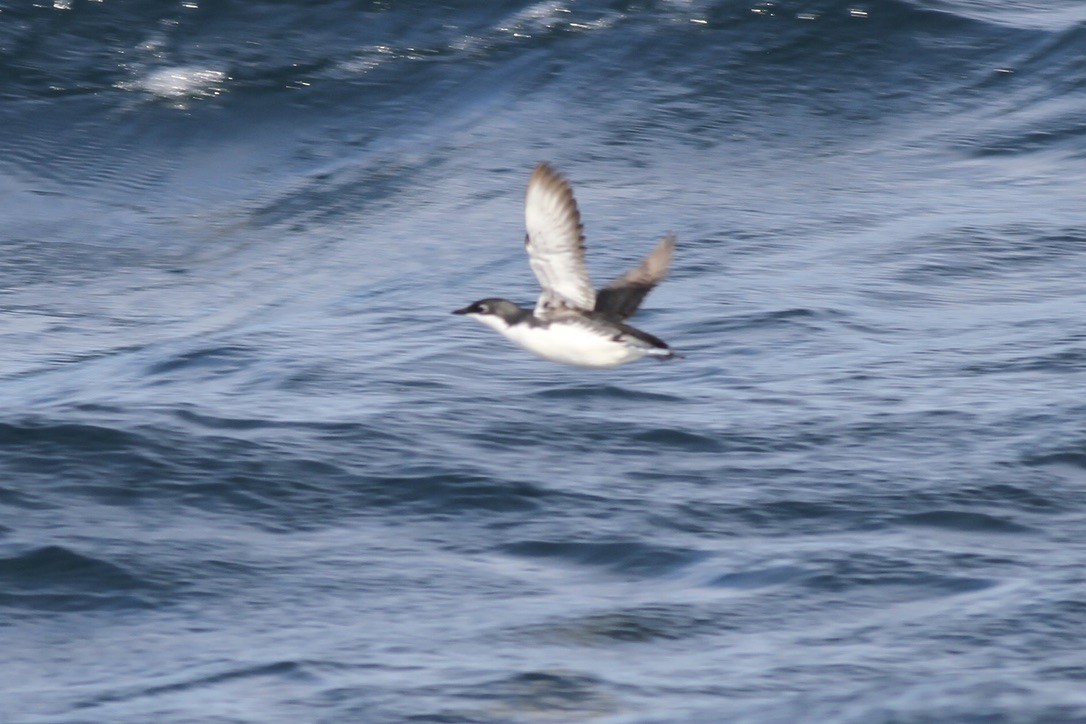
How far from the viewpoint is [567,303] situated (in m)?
11.2

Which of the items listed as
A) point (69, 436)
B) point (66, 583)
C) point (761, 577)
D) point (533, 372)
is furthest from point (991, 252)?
point (66, 583)

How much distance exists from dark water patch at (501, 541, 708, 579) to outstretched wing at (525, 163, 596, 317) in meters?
1.97

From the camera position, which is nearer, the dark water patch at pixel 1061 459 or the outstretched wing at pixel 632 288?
the outstretched wing at pixel 632 288

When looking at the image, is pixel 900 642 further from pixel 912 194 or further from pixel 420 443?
pixel 912 194

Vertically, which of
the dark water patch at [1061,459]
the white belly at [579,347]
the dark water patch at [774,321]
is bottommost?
the dark water patch at [1061,459]

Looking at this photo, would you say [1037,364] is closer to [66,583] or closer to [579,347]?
[579,347]

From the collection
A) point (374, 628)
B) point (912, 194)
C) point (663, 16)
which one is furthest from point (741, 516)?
point (663, 16)

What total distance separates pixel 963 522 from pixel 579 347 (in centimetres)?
366

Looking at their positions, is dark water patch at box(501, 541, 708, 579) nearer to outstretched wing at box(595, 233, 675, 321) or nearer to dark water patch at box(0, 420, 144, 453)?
outstretched wing at box(595, 233, 675, 321)

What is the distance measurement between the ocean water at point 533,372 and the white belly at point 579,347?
1720mm

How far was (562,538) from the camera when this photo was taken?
41.3ft

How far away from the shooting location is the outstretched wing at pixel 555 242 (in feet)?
35.3

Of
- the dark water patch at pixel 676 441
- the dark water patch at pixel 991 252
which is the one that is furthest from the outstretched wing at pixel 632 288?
the dark water patch at pixel 991 252

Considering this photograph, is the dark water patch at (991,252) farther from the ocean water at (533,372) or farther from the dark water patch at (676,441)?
the dark water patch at (676,441)
